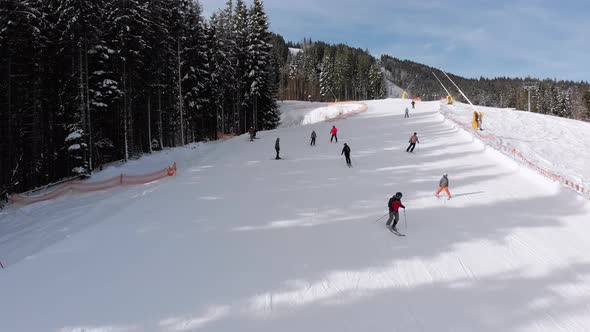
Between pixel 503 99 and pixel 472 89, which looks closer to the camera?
pixel 503 99

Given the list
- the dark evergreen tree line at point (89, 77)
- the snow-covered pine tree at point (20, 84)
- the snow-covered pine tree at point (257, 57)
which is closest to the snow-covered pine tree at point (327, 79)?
the snow-covered pine tree at point (257, 57)

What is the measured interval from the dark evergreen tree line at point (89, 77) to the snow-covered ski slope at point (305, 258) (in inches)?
358

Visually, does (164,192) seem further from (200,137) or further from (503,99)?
(503,99)

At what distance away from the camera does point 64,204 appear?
17.1 metres

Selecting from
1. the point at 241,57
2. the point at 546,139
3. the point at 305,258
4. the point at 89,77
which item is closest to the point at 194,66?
the point at 241,57

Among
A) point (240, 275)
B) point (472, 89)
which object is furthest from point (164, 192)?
point (472, 89)

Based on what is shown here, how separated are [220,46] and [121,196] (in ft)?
97.3

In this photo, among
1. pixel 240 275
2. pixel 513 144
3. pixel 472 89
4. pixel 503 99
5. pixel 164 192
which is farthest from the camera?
pixel 472 89

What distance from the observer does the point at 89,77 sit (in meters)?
25.1

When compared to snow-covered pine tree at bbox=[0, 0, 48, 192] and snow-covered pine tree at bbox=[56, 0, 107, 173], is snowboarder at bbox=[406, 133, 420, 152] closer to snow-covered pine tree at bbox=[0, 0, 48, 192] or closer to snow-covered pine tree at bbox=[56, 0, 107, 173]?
snow-covered pine tree at bbox=[56, 0, 107, 173]

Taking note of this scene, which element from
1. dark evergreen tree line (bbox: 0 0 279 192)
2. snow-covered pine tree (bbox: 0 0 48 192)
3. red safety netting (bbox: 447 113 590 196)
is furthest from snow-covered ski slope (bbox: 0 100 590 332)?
dark evergreen tree line (bbox: 0 0 279 192)

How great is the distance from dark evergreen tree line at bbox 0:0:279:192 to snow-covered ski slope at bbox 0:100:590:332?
9088 mm

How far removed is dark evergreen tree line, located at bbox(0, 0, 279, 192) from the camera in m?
21.9

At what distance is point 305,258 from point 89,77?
23.4 m
